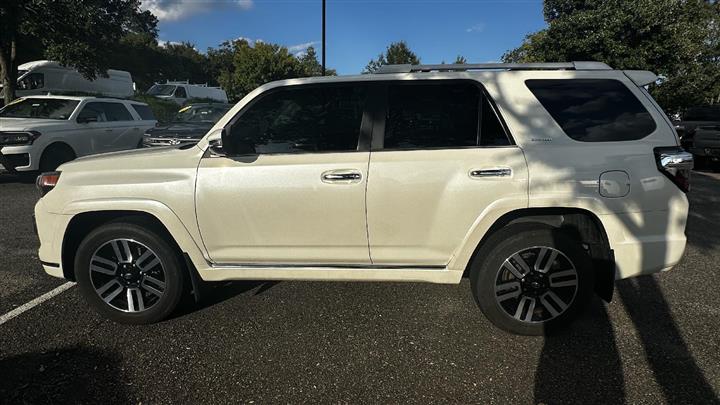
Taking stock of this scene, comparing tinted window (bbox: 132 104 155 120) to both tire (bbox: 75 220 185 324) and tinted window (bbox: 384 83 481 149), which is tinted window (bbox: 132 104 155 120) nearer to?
tire (bbox: 75 220 185 324)

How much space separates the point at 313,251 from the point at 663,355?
2367 mm

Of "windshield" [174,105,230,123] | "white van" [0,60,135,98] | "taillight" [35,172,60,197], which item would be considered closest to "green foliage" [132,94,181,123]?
"white van" [0,60,135,98]

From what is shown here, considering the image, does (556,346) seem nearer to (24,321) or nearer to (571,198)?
(571,198)

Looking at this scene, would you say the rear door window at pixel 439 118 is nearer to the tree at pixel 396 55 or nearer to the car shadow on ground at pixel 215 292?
the car shadow on ground at pixel 215 292

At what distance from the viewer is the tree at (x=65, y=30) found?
39.8ft

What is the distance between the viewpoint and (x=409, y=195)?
2879 millimetres

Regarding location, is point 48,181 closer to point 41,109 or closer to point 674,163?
point 674,163

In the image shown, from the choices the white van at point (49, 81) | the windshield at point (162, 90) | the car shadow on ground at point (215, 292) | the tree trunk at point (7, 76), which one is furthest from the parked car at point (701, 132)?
the windshield at point (162, 90)

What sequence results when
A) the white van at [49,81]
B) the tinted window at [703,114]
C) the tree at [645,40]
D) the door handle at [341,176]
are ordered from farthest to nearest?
the white van at [49,81]
the tree at [645,40]
the tinted window at [703,114]
the door handle at [341,176]

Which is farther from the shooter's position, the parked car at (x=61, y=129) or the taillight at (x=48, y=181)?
the parked car at (x=61, y=129)

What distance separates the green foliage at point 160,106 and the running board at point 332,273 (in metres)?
18.0

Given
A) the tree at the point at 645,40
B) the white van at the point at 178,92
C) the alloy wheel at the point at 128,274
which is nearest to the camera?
the alloy wheel at the point at 128,274

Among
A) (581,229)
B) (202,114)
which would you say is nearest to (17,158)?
(202,114)

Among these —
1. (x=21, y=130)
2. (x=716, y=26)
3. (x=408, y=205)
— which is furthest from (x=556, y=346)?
(x=716, y=26)
